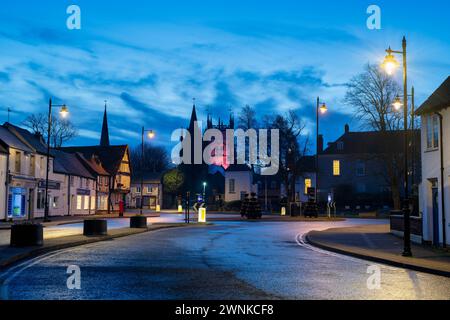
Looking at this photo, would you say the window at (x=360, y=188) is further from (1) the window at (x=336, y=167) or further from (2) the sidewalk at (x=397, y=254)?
(2) the sidewalk at (x=397, y=254)

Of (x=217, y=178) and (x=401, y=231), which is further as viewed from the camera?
(x=217, y=178)

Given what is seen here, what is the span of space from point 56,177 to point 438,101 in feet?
146

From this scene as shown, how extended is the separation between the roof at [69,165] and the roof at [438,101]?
42.3 m

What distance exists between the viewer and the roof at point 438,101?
19812mm

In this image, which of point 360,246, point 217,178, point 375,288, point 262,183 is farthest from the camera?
point 217,178

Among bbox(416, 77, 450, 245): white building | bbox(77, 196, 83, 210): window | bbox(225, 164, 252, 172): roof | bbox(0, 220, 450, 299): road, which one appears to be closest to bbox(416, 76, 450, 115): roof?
bbox(416, 77, 450, 245): white building

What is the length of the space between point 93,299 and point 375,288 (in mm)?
5746

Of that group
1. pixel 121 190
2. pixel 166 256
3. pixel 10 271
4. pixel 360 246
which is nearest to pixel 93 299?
pixel 10 271

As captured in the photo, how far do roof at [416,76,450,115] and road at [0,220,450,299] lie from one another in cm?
699

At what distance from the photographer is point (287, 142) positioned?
7612cm

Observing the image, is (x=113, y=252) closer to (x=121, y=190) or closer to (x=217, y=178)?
(x=121, y=190)

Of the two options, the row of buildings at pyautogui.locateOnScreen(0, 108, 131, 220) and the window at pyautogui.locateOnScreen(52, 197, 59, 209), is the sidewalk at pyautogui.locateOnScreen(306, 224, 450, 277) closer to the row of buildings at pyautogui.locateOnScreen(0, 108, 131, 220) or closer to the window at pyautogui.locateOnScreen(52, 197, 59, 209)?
the row of buildings at pyautogui.locateOnScreen(0, 108, 131, 220)

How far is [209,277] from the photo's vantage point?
12477mm

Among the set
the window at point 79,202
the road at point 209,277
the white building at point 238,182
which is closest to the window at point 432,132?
the road at point 209,277
